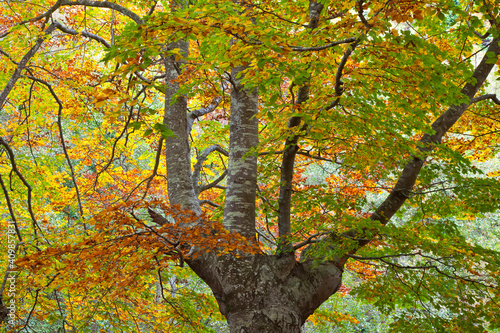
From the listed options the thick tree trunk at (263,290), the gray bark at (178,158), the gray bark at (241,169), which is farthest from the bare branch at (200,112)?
the thick tree trunk at (263,290)

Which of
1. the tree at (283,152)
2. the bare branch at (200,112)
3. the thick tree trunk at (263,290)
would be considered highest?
the bare branch at (200,112)

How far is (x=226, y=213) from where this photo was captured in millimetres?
3623

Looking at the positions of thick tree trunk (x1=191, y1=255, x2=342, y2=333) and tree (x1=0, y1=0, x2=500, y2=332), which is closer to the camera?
tree (x1=0, y1=0, x2=500, y2=332)

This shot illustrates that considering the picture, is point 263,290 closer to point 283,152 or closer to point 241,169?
point 241,169

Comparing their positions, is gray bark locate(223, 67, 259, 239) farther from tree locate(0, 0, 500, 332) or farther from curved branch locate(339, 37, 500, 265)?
curved branch locate(339, 37, 500, 265)

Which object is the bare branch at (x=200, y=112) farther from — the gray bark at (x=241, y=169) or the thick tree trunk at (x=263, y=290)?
the thick tree trunk at (x=263, y=290)

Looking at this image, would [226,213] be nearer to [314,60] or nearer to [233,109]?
[233,109]

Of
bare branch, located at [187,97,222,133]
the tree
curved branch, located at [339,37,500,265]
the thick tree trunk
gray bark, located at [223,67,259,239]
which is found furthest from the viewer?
bare branch, located at [187,97,222,133]

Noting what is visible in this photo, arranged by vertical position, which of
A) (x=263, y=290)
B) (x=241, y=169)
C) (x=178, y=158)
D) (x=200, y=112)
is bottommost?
(x=263, y=290)

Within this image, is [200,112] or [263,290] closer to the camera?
[263,290]

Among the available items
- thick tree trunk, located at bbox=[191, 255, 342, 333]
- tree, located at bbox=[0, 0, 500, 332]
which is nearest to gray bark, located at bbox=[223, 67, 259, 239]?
tree, located at bbox=[0, 0, 500, 332]

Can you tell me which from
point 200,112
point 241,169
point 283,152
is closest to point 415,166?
point 283,152

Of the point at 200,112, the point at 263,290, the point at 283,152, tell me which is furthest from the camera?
the point at 200,112

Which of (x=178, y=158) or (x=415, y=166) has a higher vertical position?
(x=178, y=158)
